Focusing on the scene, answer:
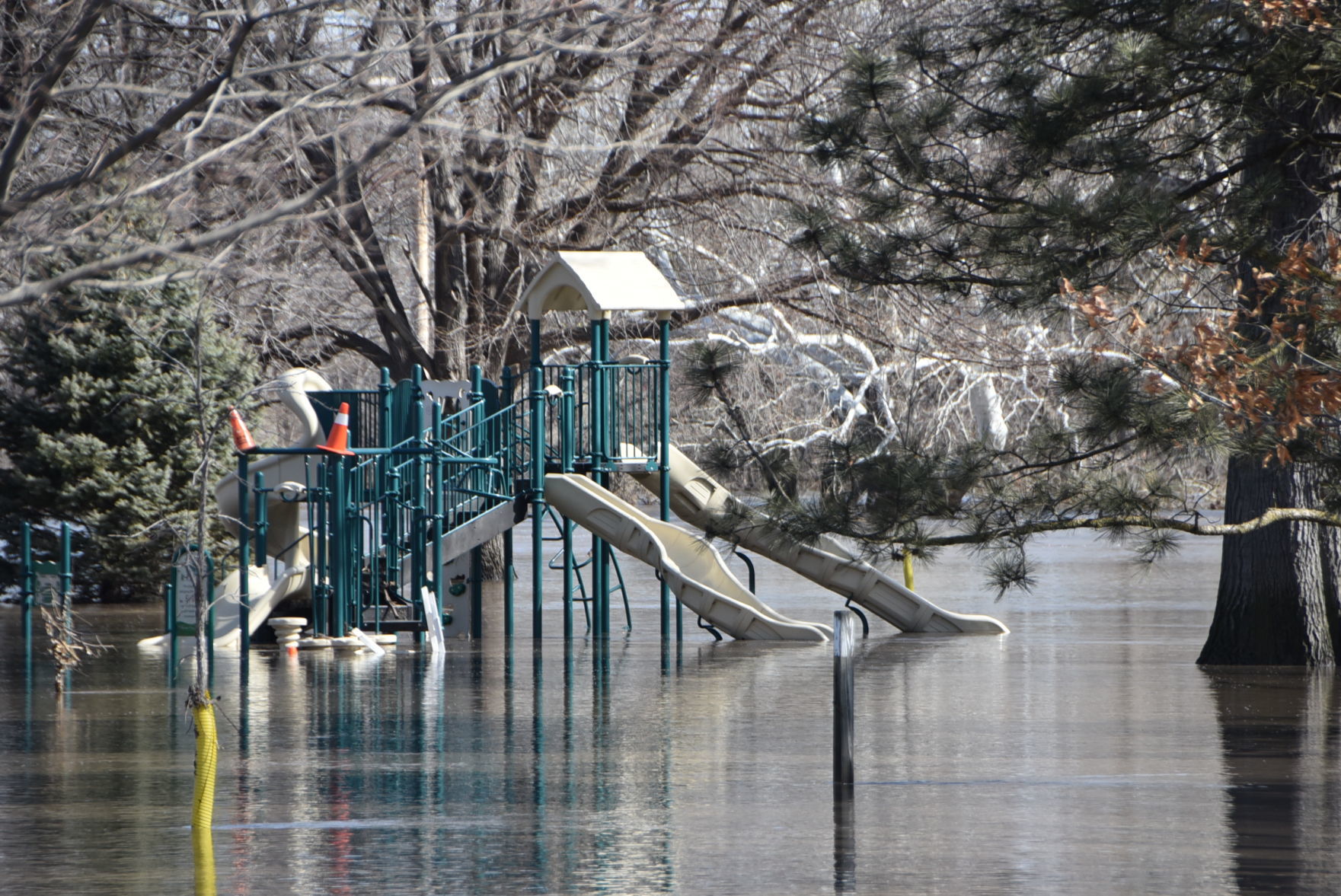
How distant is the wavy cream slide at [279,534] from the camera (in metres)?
18.4

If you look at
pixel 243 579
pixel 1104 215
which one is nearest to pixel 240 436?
pixel 243 579

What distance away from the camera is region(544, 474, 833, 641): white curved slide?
59.5ft

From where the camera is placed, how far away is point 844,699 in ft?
29.7

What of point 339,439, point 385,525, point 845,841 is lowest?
point 845,841

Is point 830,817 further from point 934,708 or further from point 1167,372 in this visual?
point 934,708

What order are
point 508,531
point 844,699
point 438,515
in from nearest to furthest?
point 844,699 → point 438,515 → point 508,531

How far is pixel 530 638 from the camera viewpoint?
19359 mm

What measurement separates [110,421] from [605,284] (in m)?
7.30

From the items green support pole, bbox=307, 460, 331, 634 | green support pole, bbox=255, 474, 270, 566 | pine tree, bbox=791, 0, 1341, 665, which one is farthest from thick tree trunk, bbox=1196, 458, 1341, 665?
green support pole, bbox=255, 474, 270, 566

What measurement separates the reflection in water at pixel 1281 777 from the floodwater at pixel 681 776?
0.09 ft

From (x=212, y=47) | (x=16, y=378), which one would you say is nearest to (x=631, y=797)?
(x=212, y=47)

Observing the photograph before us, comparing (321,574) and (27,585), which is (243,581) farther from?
(27,585)

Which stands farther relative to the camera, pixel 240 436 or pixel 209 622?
pixel 240 436

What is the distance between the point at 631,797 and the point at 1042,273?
5990 millimetres
